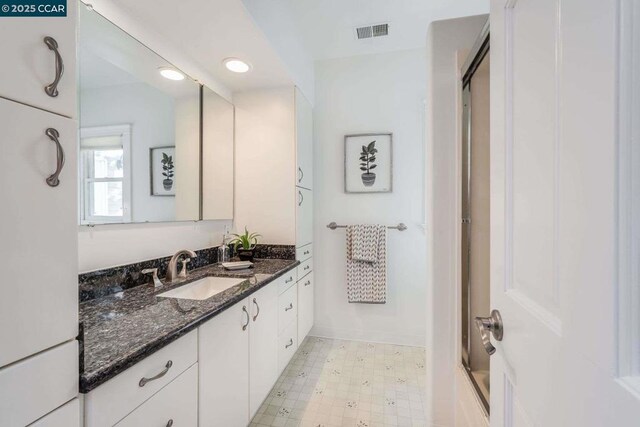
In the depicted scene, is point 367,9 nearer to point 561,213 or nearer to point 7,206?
point 561,213

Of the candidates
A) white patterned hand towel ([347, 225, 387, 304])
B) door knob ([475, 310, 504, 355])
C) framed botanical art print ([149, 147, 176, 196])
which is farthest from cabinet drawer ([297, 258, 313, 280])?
door knob ([475, 310, 504, 355])

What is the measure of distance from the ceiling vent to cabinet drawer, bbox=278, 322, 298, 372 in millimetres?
2439

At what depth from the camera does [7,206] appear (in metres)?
0.47

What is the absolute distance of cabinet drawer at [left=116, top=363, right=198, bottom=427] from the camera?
771 mm

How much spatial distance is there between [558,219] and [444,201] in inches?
38.7

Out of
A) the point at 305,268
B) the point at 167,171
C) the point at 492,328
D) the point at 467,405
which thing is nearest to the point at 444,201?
the point at 492,328

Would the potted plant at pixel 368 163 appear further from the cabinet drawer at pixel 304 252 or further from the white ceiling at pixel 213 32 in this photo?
the white ceiling at pixel 213 32

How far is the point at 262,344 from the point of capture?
5.07 feet

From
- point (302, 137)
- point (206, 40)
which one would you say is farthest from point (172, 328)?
point (302, 137)

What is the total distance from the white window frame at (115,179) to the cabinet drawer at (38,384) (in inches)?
33.1

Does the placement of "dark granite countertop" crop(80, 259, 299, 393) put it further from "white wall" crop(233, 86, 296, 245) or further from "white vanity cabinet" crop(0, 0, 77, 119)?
"white wall" crop(233, 86, 296, 245)

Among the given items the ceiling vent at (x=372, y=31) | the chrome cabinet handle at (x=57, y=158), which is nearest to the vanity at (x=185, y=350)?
the chrome cabinet handle at (x=57, y=158)

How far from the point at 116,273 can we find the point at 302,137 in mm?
1600

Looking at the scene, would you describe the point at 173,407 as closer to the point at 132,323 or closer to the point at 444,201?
the point at 132,323
